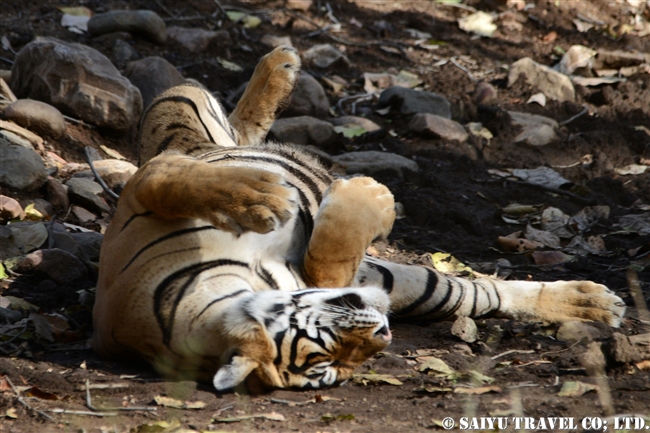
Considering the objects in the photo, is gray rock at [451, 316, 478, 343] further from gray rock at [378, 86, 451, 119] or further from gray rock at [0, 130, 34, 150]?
gray rock at [378, 86, 451, 119]

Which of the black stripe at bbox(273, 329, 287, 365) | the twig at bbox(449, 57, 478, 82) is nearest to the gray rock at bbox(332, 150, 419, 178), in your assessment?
the twig at bbox(449, 57, 478, 82)

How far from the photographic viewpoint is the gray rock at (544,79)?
705 cm

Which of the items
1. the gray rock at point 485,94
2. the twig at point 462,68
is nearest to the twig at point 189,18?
the twig at point 462,68

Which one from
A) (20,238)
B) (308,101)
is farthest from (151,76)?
(20,238)

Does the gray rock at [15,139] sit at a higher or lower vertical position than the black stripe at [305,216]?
higher

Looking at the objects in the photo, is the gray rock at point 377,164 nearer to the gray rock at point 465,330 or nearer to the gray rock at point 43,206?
the gray rock at point 43,206

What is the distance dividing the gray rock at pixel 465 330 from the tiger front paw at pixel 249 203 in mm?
1048

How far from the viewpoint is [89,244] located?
4133 mm

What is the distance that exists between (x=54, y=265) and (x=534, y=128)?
3961 mm

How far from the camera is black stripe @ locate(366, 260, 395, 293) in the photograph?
3.69m

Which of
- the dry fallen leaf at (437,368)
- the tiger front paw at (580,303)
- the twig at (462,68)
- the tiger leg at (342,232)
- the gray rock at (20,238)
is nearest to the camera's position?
the dry fallen leaf at (437,368)

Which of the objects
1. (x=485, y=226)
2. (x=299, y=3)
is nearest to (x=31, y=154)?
(x=485, y=226)

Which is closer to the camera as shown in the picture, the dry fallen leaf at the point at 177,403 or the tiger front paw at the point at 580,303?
the dry fallen leaf at the point at 177,403

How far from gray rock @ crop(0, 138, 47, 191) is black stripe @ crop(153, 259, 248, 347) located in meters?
1.86
